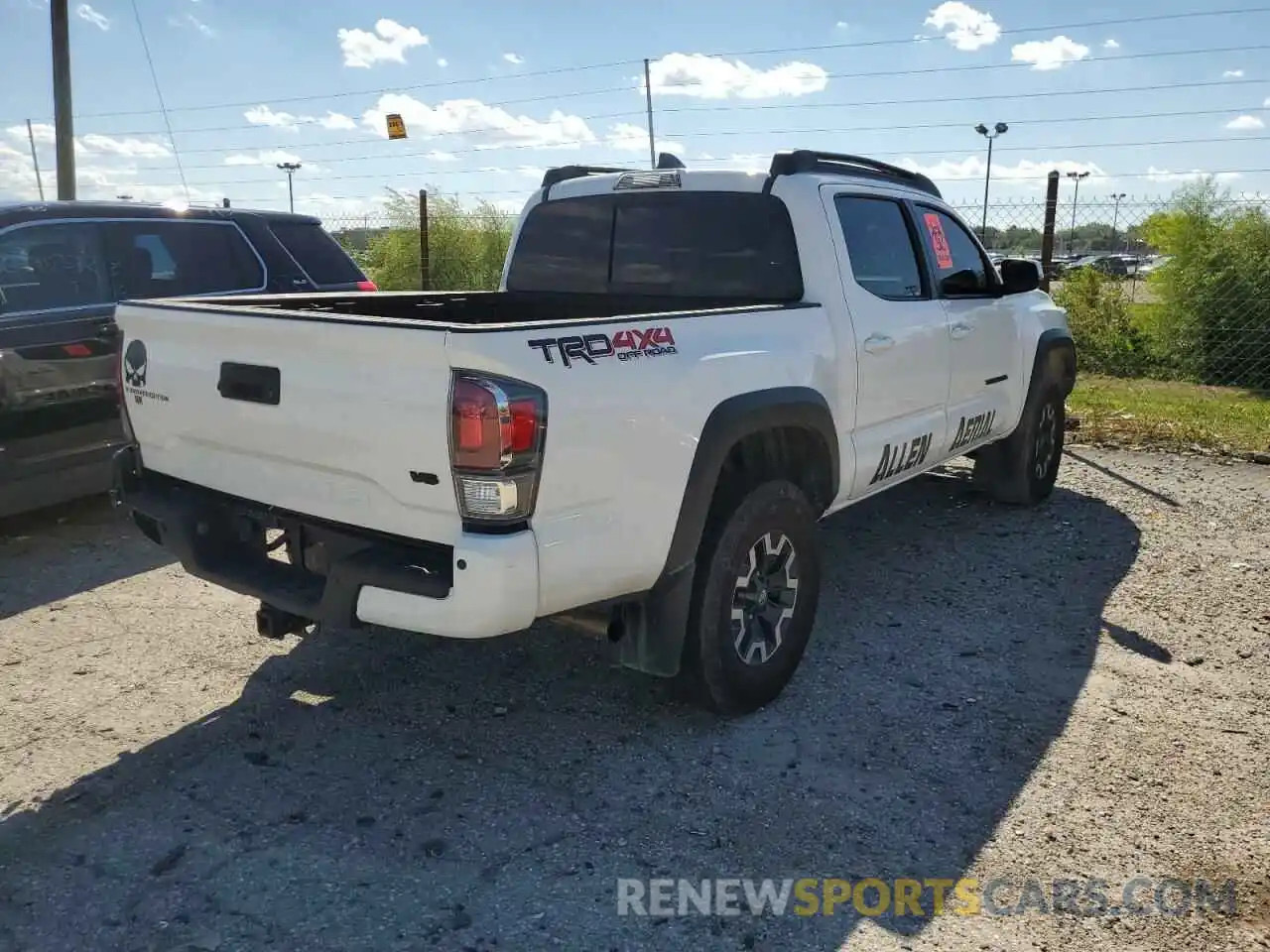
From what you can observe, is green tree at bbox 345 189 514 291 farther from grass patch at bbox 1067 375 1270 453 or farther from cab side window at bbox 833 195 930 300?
cab side window at bbox 833 195 930 300

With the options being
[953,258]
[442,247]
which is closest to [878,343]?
[953,258]

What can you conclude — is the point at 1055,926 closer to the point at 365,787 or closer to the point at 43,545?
the point at 365,787

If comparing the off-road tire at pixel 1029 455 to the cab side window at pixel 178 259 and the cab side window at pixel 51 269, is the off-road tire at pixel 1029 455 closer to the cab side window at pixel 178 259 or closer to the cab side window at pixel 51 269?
the cab side window at pixel 178 259

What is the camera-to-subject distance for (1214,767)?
3.53m

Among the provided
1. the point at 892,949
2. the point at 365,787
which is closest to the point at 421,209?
the point at 365,787

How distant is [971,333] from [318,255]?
427 centimetres

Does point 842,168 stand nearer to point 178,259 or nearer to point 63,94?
point 178,259

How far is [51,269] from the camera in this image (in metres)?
5.68

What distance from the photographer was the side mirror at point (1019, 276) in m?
5.57

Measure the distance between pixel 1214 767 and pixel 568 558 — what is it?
91.7 inches

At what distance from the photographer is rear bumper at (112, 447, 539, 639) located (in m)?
2.80

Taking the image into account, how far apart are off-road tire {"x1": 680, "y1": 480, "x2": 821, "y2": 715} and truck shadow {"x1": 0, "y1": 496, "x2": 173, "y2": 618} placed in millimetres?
3314

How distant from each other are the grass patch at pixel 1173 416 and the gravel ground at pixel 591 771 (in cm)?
356

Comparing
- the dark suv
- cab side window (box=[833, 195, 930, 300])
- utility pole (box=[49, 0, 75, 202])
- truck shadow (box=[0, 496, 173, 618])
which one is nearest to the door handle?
cab side window (box=[833, 195, 930, 300])
